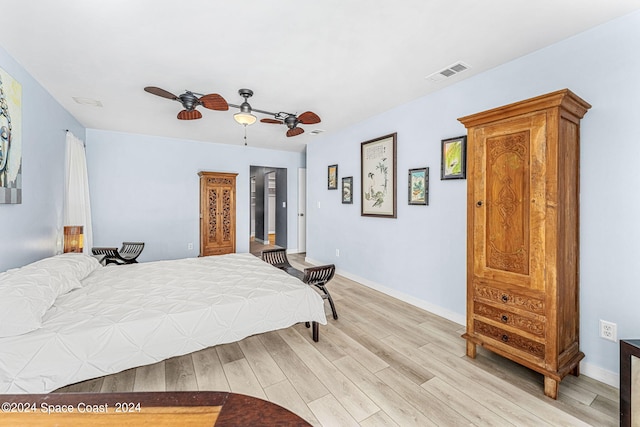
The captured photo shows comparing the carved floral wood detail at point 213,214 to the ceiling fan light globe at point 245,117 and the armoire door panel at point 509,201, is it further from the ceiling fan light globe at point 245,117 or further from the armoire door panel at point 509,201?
the armoire door panel at point 509,201

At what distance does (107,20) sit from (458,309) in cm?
389

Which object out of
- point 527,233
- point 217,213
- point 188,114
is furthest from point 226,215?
point 527,233

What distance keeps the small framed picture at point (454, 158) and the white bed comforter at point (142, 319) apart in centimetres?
195

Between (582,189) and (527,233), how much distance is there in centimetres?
65

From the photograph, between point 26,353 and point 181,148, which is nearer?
point 26,353

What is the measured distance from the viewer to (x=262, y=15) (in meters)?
1.91

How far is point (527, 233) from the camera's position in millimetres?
1959

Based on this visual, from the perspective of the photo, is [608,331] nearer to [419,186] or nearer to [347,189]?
[419,186]

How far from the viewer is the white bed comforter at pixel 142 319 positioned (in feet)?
4.99

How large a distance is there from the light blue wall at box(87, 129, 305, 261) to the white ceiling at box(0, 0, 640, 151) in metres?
1.65

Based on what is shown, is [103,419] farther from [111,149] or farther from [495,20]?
[111,149]

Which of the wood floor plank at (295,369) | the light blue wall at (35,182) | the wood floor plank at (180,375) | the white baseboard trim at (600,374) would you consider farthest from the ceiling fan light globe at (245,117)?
the white baseboard trim at (600,374)

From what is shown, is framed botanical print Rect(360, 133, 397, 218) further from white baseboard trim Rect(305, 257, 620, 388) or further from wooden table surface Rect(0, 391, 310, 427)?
wooden table surface Rect(0, 391, 310, 427)

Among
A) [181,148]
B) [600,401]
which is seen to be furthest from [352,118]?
[600,401]
